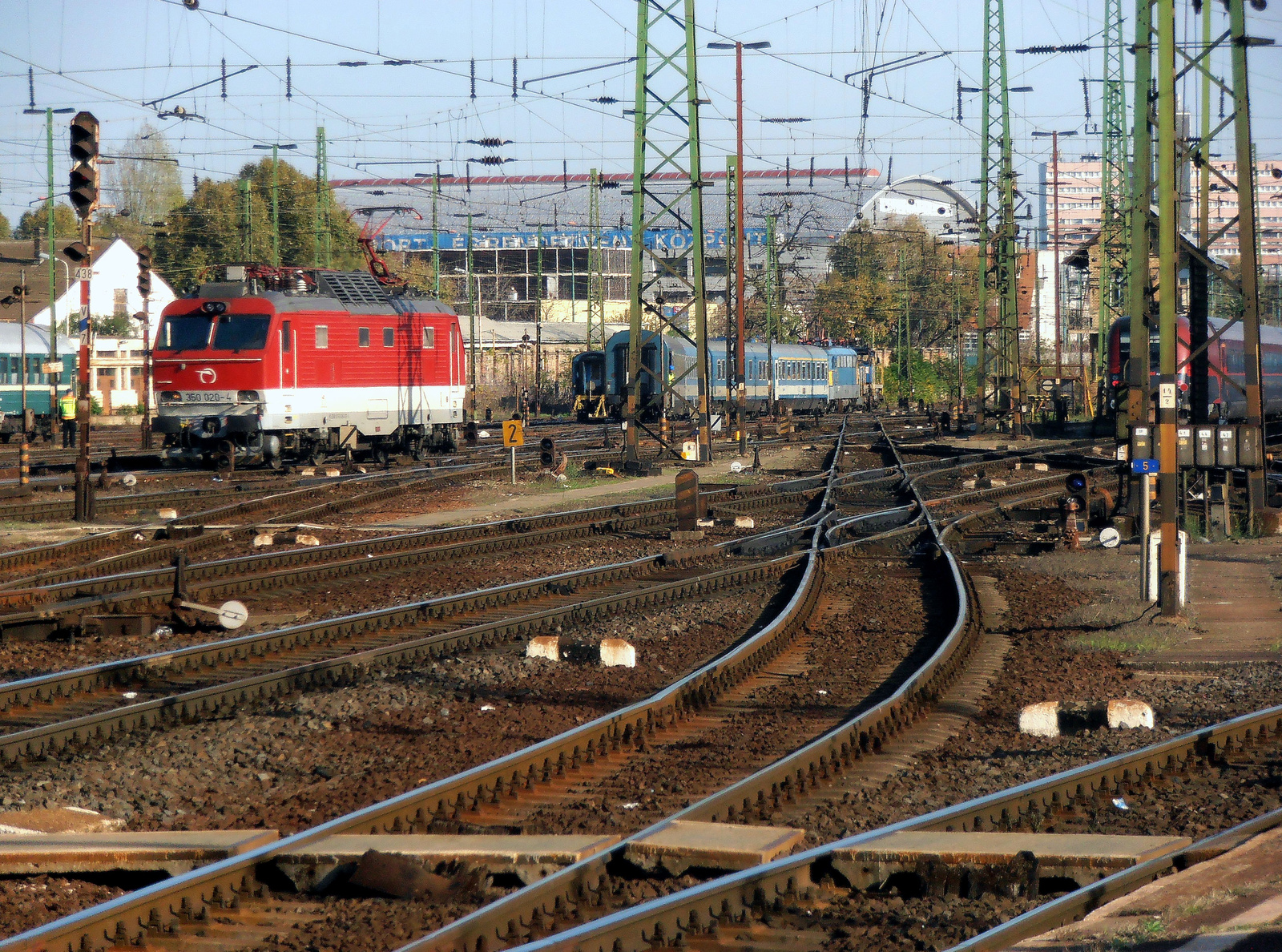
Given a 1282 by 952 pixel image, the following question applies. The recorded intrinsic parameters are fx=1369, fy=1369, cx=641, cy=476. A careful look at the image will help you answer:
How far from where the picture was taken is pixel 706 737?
804cm

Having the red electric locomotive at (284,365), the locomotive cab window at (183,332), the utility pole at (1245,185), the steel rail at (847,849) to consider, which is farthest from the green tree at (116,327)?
the steel rail at (847,849)

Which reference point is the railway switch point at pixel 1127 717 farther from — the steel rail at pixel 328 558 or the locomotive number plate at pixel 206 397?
the locomotive number plate at pixel 206 397

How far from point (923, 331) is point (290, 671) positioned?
95.2 meters

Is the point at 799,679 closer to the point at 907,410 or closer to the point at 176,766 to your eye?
the point at 176,766

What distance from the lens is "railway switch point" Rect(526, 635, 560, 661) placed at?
33.7 feet

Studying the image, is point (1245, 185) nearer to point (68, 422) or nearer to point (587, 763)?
point (587, 763)

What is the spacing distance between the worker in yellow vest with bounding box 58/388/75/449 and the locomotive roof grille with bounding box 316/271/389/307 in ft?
44.0

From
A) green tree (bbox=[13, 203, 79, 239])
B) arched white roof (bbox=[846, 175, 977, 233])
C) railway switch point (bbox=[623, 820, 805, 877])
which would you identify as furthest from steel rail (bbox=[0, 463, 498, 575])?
arched white roof (bbox=[846, 175, 977, 233])

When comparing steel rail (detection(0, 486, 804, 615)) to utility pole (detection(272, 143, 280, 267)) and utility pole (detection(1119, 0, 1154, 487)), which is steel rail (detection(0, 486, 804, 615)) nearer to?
utility pole (detection(1119, 0, 1154, 487))

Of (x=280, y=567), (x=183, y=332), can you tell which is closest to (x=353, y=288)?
(x=183, y=332)

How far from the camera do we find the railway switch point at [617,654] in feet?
32.9

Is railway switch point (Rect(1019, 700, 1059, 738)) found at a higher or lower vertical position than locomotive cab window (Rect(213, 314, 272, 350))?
lower

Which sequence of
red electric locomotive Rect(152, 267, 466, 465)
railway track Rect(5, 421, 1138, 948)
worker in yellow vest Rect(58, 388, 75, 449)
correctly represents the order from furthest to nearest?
worker in yellow vest Rect(58, 388, 75, 449)
red electric locomotive Rect(152, 267, 466, 465)
railway track Rect(5, 421, 1138, 948)

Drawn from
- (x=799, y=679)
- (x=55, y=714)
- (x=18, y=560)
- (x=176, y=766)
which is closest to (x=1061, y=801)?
(x=799, y=679)
